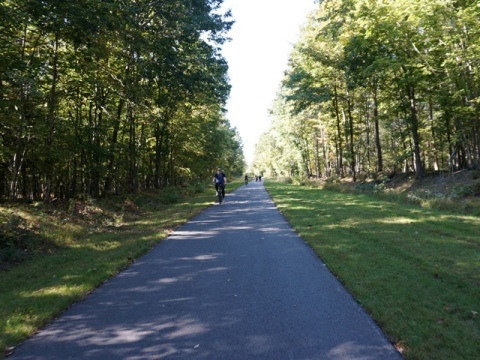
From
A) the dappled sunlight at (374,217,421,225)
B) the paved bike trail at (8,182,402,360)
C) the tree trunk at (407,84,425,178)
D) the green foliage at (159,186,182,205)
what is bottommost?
the dappled sunlight at (374,217,421,225)

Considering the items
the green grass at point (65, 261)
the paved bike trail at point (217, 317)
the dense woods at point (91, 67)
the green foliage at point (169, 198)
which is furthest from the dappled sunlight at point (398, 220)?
the green foliage at point (169, 198)

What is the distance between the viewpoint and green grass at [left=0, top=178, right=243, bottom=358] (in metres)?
4.35

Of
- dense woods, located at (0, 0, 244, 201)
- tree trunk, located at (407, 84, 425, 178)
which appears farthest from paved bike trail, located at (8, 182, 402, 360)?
tree trunk, located at (407, 84, 425, 178)

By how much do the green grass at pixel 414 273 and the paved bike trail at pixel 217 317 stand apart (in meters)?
0.27

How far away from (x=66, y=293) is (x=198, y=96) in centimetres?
1589

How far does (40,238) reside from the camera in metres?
8.51

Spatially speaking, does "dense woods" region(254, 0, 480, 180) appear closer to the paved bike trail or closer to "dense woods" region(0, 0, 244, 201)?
"dense woods" region(0, 0, 244, 201)

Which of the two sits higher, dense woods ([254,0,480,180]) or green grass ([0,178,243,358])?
dense woods ([254,0,480,180])

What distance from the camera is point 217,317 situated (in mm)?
4168

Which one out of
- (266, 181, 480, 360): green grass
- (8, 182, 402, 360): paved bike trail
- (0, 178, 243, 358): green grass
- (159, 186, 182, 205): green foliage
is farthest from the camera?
(159, 186, 182, 205): green foliage

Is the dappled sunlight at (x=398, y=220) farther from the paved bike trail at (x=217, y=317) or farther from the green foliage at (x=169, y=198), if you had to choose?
the green foliage at (x=169, y=198)

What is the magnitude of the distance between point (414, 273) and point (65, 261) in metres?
6.82

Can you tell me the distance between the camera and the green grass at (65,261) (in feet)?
→ 14.3

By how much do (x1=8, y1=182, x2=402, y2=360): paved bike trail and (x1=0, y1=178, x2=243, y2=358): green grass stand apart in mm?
264
